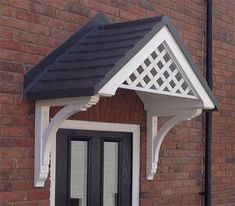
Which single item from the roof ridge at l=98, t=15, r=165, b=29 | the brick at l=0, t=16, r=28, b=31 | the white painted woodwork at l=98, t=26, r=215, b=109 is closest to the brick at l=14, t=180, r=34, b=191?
the white painted woodwork at l=98, t=26, r=215, b=109

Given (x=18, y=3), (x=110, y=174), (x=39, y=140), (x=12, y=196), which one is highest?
(x=18, y=3)

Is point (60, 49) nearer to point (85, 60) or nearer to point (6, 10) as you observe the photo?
point (85, 60)

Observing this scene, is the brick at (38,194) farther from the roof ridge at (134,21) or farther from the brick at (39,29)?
the roof ridge at (134,21)

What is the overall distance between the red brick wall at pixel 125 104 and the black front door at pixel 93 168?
0.58 feet

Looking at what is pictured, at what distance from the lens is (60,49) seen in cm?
486

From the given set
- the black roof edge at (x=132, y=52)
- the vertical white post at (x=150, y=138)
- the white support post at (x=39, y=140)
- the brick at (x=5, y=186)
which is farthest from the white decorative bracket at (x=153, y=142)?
the brick at (x=5, y=186)

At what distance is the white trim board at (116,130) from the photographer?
192 inches

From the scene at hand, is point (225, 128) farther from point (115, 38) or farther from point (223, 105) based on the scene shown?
point (115, 38)

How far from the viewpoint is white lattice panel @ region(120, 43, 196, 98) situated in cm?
448

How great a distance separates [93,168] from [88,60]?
124 centimetres

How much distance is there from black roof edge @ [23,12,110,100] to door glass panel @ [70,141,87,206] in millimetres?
804

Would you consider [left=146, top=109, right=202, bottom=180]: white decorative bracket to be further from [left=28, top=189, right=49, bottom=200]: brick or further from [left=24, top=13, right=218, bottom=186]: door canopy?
[left=28, top=189, right=49, bottom=200]: brick

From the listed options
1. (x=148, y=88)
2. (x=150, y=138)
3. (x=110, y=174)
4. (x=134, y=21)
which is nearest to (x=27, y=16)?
(x=134, y=21)

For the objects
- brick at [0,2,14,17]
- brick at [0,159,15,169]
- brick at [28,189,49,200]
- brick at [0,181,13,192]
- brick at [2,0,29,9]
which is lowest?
brick at [28,189,49,200]
